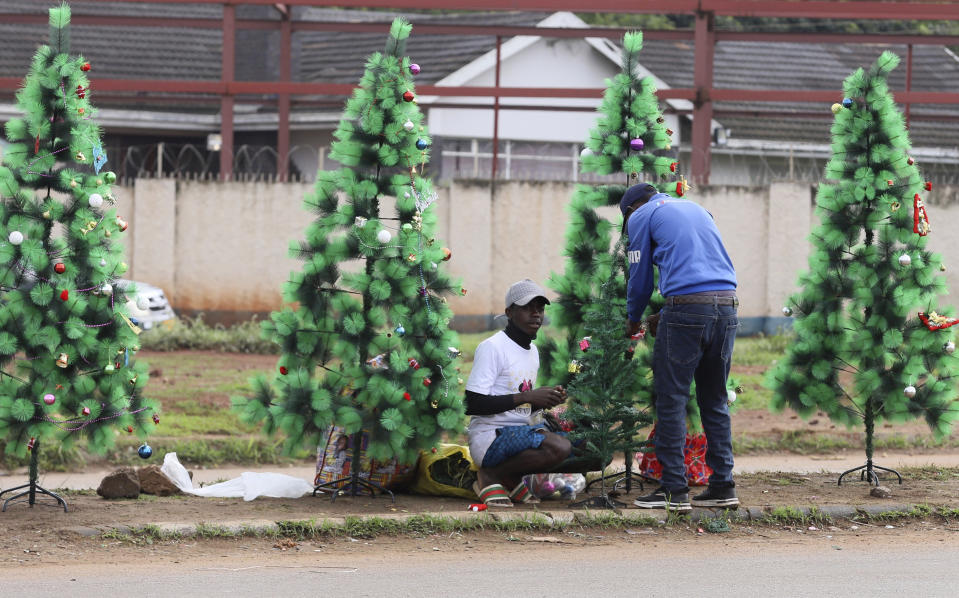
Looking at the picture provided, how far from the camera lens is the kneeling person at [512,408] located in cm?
748

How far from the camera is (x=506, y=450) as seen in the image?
7.50 metres

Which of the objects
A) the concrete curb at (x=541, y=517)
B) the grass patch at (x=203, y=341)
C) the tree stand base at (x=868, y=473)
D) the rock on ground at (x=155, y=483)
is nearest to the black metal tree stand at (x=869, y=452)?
the tree stand base at (x=868, y=473)

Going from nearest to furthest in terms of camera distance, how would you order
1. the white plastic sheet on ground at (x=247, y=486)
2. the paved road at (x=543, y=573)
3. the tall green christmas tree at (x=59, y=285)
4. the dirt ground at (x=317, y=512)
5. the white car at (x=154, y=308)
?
1. the paved road at (x=543, y=573)
2. the dirt ground at (x=317, y=512)
3. the tall green christmas tree at (x=59, y=285)
4. the white plastic sheet on ground at (x=247, y=486)
5. the white car at (x=154, y=308)

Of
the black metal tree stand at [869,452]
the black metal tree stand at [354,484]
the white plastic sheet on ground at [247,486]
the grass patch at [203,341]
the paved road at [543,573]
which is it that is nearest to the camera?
the paved road at [543,573]

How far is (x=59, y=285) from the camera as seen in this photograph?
7207 mm

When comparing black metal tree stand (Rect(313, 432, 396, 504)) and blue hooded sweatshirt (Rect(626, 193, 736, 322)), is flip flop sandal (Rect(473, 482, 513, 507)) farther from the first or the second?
blue hooded sweatshirt (Rect(626, 193, 736, 322))

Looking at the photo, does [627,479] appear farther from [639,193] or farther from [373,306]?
[373,306]

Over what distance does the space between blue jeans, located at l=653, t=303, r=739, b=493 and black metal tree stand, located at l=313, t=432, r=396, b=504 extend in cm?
184

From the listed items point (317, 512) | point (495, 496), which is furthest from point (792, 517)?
point (317, 512)

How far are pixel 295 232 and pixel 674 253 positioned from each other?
10.4 metres

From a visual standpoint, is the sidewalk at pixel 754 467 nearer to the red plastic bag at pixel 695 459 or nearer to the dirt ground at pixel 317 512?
the dirt ground at pixel 317 512

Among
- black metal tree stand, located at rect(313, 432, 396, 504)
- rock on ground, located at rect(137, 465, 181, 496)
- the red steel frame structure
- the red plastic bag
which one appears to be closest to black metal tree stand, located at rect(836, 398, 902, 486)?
the red plastic bag

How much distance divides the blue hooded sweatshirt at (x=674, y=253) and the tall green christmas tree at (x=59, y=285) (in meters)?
3.12

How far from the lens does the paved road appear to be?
18.9ft
